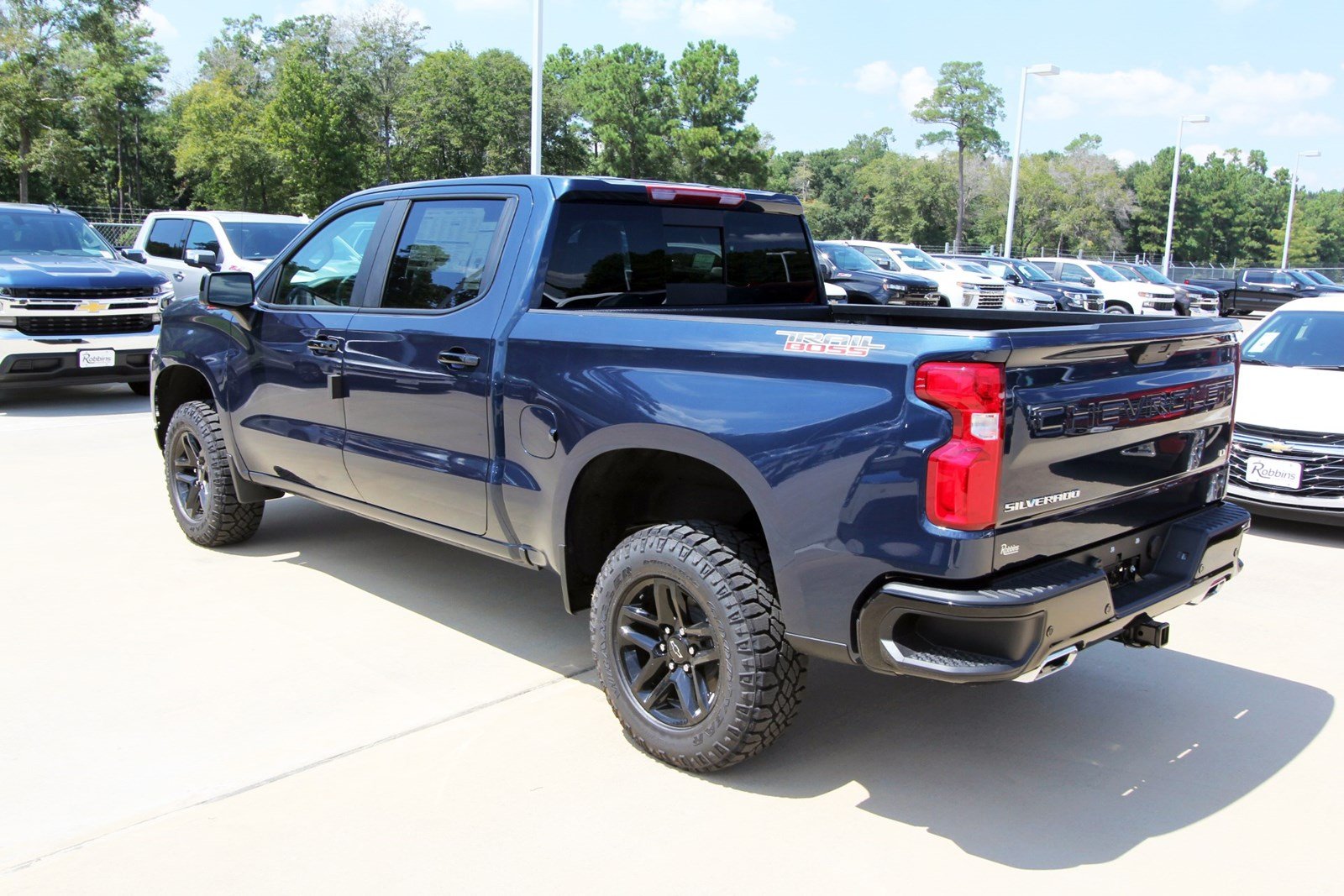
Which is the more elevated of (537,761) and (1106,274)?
(1106,274)

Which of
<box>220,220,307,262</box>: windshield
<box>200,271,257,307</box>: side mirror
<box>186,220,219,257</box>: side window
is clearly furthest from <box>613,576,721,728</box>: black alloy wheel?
<box>186,220,219,257</box>: side window

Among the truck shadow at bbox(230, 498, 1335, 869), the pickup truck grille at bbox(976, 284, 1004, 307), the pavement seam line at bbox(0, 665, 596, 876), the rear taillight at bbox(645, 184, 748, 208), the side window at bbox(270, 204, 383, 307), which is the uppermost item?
the rear taillight at bbox(645, 184, 748, 208)

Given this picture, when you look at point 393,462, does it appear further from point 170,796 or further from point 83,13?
point 83,13

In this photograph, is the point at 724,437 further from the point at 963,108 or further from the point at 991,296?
the point at 963,108

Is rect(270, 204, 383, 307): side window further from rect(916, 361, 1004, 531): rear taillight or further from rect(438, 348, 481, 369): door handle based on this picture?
rect(916, 361, 1004, 531): rear taillight

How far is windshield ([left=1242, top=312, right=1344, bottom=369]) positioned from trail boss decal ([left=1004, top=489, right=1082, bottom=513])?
5676 mm

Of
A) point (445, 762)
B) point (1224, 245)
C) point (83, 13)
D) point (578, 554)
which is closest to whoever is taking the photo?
point (445, 762)

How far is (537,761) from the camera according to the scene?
3.66 m

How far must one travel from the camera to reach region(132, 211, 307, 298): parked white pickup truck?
13133 mm

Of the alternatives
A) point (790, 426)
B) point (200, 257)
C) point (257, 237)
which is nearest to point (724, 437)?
point (790, 426)

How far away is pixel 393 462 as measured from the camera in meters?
4.57

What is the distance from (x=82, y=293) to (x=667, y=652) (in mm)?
→ 9153

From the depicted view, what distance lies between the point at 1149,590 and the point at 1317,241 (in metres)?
133

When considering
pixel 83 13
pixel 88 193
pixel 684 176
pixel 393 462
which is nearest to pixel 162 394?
pixel 393 462
